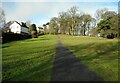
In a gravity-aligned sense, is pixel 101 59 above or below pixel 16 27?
below

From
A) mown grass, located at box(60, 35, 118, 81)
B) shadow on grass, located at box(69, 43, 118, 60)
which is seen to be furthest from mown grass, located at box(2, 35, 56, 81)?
shadow on grass, located at box(69, 43, 118, 60)

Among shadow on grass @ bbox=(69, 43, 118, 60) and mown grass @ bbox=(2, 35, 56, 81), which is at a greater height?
mown grass @ bbox=(2, 35, 56, 81)

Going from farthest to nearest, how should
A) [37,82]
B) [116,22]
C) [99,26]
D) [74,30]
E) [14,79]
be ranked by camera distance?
[74,30], [99,26], [116,22], [14,79], [37,82]

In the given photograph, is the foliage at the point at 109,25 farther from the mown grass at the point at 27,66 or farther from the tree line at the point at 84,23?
the mown grass at the point at 27,66

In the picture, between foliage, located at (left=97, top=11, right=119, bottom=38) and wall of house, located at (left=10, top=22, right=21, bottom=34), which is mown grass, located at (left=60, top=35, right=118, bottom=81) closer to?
foliage, located at (left=97, top=11, right=119, bottom=38)

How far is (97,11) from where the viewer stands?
9281cm

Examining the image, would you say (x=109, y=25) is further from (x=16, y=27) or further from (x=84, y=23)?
(x=16, y=27)

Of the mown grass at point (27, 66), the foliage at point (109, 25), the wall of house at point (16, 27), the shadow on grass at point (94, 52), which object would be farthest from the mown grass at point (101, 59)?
the wall of house at point (16, 27)

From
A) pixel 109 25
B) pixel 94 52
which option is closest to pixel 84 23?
pixel 109 25

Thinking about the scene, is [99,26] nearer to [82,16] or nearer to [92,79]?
[82,16]

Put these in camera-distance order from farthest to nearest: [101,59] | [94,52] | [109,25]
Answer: [109,25], [94,52], [101,59]

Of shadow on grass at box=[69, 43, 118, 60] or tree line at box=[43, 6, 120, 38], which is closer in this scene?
shadow on grass at box=[69, 43, 118, 60]

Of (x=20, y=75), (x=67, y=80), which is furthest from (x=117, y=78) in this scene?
(x=20, y=75)

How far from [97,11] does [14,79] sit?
8749 centimetres
